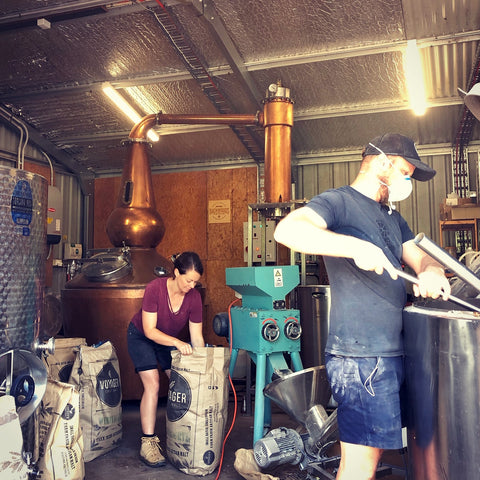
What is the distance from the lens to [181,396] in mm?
2631

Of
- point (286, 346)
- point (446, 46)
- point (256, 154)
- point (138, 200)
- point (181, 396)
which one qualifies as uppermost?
point (446, 46)

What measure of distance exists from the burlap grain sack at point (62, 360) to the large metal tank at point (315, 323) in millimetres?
1925

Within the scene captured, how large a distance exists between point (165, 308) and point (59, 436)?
99 centimetres

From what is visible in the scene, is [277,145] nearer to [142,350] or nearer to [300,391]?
[142,350]

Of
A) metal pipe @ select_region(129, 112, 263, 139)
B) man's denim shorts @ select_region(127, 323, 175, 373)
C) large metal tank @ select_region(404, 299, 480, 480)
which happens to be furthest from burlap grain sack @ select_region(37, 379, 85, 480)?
metal pipe @ select_region(129, 112, 263, 139)

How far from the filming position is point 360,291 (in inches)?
63.0

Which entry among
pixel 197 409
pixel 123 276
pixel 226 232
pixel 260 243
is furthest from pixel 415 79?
pixel 197 409

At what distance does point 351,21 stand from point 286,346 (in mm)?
2707

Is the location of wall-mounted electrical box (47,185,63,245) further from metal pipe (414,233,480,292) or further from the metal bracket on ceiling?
metal pipe (414,233,480,292)

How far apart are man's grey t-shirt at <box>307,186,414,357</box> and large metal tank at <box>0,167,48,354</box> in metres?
1.19

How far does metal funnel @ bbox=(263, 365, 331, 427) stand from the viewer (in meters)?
2.52

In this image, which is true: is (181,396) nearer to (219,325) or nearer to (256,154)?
(219,325)

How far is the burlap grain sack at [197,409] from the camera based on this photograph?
2592mm

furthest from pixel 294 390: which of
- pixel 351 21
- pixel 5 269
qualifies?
pixel 351 21
